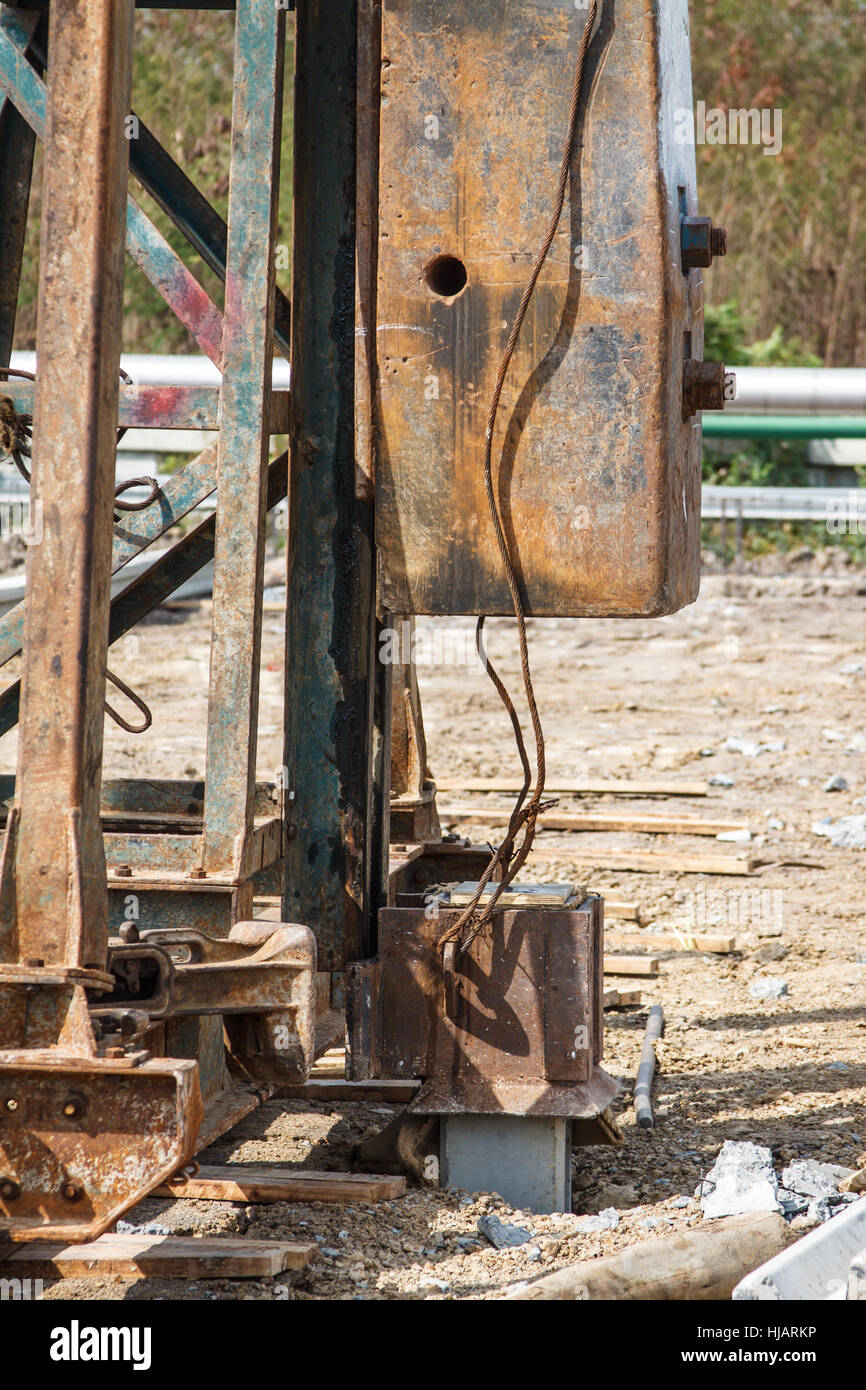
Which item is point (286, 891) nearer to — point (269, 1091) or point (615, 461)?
point (269, 1091)

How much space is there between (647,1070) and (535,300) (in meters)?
2.32

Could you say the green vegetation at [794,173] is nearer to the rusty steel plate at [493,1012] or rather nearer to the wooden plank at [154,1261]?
the rusty steel plate at [493,1012]

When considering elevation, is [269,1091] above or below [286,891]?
below

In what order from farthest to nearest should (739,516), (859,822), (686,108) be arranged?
(739,516), (859,822), (686,108)

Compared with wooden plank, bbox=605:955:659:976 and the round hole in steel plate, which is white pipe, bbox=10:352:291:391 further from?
the round hole in steel plate

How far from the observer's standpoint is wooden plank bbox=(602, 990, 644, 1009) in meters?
5.21

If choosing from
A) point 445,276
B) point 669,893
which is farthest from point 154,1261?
point 669,893

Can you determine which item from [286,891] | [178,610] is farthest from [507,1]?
[178,610]

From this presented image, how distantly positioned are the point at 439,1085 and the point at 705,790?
16.1 ft

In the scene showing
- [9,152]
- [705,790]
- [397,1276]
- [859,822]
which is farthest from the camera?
[705,790]

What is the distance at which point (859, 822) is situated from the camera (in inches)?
290

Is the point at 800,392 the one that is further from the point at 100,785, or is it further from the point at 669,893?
the point at 100,785

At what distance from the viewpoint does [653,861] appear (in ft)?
22.7

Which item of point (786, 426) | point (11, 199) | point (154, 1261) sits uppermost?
point (786, 426)
